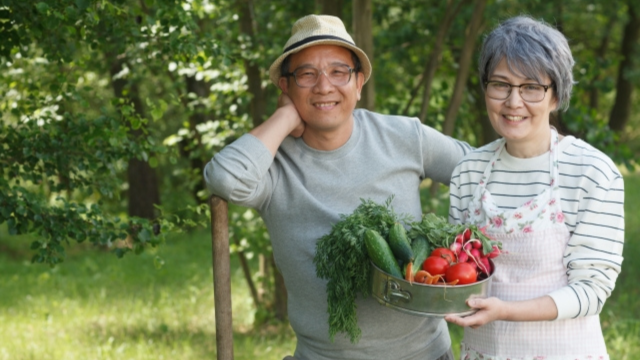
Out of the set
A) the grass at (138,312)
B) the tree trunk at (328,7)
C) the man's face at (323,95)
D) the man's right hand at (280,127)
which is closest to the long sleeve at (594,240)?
the man's face at (323,95)

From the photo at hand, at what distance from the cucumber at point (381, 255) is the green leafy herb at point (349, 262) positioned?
9cm

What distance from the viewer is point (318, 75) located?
9.46ft

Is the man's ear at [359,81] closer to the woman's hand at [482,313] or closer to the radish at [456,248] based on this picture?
the radish at [456,248]

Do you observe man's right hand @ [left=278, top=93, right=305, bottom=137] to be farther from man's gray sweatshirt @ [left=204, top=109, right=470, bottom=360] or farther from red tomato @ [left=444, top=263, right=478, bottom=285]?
red tomato @ [left=444, top=263, right=478, bottom=285]

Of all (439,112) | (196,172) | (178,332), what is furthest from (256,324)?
(439,112)

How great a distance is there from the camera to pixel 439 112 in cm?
596

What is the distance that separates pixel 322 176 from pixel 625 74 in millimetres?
11841

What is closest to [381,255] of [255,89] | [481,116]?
[255,89]

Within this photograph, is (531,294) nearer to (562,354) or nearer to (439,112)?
(562,354)

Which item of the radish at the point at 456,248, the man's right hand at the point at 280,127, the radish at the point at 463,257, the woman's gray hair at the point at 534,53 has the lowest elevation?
Answer: the radish at the point at 463,257

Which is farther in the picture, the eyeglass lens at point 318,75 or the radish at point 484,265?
the eyeglass lens at point 318,75

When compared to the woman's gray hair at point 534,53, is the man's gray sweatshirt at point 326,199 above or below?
below

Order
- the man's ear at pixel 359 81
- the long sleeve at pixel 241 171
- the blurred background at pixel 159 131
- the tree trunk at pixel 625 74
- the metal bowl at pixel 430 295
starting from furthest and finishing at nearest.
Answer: the tree trunk at pixel 625 74
the blurred background at pixel 159 131
the man's ear at pixel 359 81
the long sleeve at pixel 241 171
the metal bowl at pixel 430 295

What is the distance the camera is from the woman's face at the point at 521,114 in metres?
2.36
